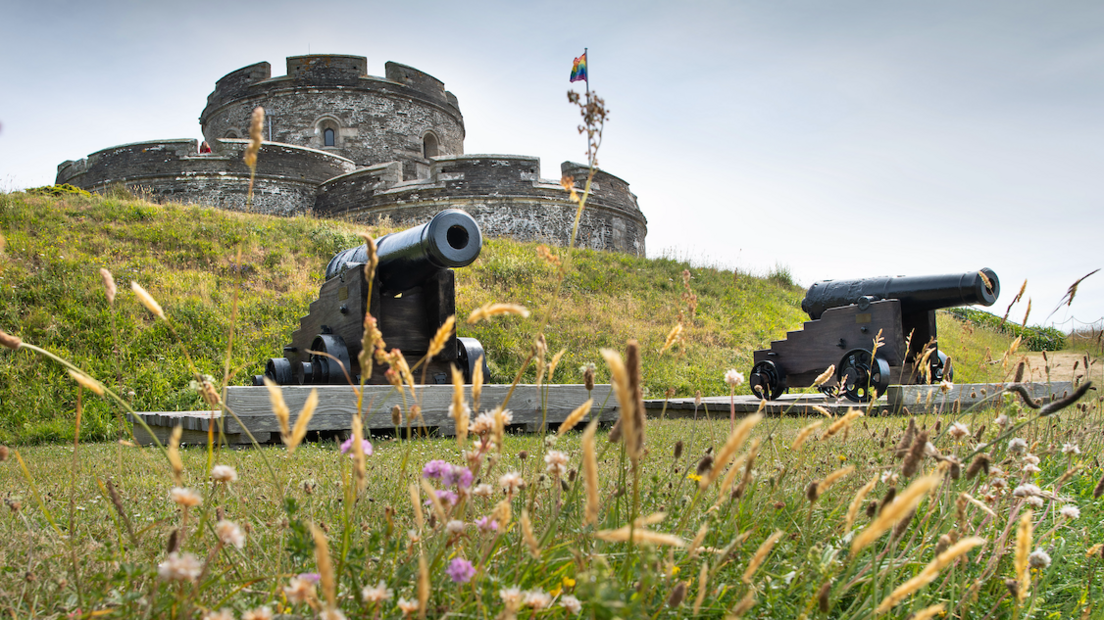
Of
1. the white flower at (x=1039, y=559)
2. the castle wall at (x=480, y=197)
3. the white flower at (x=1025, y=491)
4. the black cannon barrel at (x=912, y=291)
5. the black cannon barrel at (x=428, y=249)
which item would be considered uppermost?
the castle wall at (x=480, y=197)

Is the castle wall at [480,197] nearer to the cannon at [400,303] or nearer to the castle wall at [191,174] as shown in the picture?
the castle wall at [191,174]

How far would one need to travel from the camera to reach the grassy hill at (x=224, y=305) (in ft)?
24.5

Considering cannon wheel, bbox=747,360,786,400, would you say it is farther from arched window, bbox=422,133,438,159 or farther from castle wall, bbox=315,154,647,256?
arched window, bbox=422,133,438,159

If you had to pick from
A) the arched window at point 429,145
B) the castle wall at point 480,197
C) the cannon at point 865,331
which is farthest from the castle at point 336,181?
the cannon at point 865,331

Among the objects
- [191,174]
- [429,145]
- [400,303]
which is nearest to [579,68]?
[429,145]

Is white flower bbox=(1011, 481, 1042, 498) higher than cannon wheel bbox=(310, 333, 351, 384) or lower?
lower

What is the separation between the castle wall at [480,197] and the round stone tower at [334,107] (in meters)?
4.96

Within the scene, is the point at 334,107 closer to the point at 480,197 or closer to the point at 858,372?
the point at 480,197

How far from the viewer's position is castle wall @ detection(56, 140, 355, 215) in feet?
58.6

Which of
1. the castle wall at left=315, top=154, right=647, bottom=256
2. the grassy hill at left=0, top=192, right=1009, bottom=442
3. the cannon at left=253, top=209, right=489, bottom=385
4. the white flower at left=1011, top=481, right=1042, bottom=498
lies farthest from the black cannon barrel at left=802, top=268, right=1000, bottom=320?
the castle wall at left=315, top=154, right=647, bottom=256

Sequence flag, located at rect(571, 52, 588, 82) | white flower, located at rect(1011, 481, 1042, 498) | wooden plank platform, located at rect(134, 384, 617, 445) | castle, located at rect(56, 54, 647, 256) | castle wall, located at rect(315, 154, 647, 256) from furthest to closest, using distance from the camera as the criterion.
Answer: flag, located at rect(571, 52, 588, 82) → castle, located at rect(56, 54, 647, 256) → castle wall, located at rect(315, 154, 647, 256) → wooden plank platform, located at rect(134, 384, 617, 445) → white flower, located at rect(1011, 481, 1042, 498)

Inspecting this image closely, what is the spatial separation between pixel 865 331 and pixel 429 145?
64.6 ft

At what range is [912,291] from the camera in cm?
731

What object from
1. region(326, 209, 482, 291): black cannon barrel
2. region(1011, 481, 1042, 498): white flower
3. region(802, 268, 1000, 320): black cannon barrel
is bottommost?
region(1011, 481, 1042, 498): white flower
